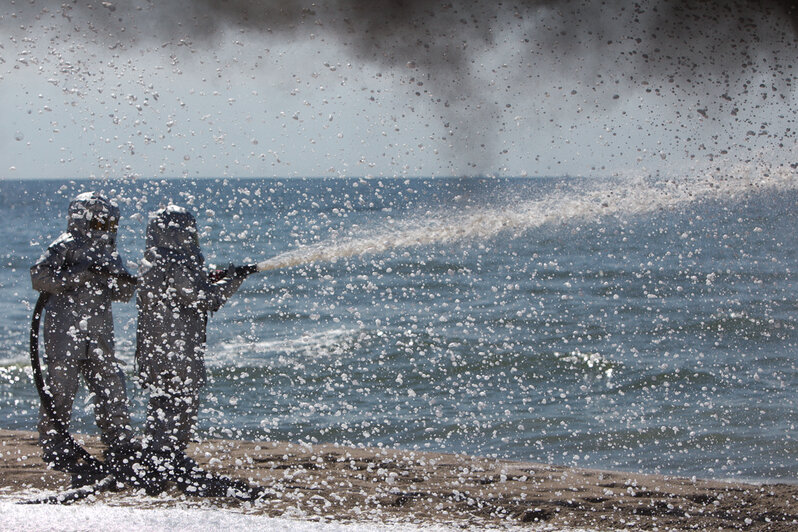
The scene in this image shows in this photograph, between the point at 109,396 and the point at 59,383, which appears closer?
the point at 59,383

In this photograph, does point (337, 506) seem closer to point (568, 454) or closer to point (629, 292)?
point (568, 454)

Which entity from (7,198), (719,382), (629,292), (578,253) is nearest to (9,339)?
(719,382)

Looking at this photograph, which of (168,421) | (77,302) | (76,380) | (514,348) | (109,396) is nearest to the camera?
(168,421)

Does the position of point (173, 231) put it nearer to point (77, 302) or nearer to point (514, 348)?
point (77, 302)

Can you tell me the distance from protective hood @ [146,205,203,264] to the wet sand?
1.46 meters

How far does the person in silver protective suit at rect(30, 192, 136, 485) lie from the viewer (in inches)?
230

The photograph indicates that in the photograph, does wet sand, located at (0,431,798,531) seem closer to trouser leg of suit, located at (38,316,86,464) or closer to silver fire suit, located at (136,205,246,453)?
trouser leg of suit, located at (38,316,86,464)

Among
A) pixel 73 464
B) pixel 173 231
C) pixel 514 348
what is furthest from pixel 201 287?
pixel 514 348

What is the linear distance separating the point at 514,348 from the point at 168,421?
771 centimetres

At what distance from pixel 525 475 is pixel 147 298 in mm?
2671

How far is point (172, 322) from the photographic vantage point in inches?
225

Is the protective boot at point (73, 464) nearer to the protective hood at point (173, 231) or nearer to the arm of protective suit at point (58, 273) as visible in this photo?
the arm of protective suit at point (58, 273)

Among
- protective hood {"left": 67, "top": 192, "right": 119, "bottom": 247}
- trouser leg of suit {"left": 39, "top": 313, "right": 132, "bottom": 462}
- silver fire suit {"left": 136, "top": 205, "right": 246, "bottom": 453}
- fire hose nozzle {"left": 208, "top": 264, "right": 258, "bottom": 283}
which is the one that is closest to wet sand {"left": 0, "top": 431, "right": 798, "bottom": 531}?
trouser leg of suit {"left": 39, "top": 313, "right": 132, "bottom": 462}

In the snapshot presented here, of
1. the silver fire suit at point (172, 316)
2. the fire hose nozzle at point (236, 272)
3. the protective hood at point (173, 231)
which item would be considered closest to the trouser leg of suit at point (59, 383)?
the silver fire suit at point (172, 316)
